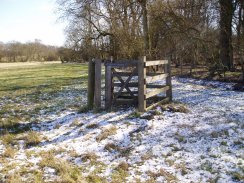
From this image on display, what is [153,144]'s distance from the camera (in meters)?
6.69

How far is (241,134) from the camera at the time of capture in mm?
7121

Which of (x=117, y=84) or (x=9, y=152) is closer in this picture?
(x=9, y=152)

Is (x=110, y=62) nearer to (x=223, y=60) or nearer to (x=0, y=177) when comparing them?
(x=0, y=177)

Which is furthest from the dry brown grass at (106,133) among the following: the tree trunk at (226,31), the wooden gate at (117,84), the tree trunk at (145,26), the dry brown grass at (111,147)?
the tree trunk at (145,26)

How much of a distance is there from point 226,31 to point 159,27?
551 centimetres

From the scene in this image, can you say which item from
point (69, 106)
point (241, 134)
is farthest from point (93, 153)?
point (69, 106)

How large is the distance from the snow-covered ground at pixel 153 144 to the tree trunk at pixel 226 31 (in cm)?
1172

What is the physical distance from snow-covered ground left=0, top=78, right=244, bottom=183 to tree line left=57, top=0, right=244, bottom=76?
517 inches

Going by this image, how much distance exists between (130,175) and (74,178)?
1.02 metres

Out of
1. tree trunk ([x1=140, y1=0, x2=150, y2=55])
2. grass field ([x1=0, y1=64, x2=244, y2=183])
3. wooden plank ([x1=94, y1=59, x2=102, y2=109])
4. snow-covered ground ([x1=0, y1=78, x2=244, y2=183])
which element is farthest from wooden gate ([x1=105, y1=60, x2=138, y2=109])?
tree trunk ([x1=140, y1=0, x2=150, y2=55])

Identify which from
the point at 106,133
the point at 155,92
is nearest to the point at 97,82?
the point at 155,92

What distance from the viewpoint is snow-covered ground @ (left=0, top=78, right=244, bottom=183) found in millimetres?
5453

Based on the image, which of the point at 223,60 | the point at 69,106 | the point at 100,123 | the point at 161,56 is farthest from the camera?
the point at 161,56

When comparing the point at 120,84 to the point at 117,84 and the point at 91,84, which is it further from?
Answer: the point at 91,84
